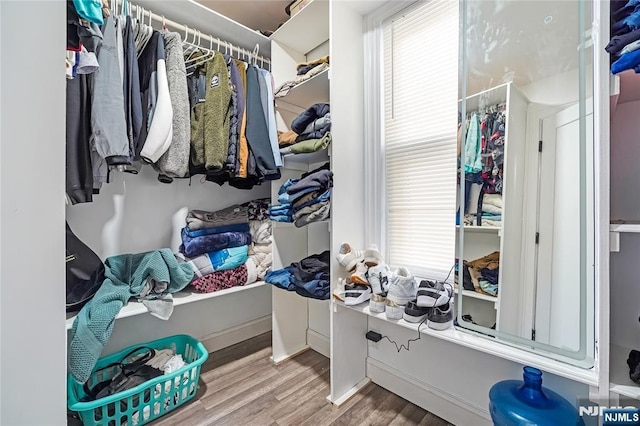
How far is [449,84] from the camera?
129 centimetres

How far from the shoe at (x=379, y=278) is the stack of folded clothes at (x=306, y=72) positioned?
3.63 ft

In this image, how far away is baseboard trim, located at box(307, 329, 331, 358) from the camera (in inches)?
70.4

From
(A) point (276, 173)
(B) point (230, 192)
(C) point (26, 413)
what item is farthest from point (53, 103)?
(B) point (230, 192)

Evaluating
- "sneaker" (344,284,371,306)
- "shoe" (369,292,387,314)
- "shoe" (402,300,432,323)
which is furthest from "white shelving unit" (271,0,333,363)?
"shoe" (402,300,432,323)

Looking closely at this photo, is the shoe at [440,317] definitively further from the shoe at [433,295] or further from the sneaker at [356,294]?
the sneaker at [356,294]

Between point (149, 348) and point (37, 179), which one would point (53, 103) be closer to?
point (37, 179)

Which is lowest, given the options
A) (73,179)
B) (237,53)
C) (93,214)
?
(93,214)

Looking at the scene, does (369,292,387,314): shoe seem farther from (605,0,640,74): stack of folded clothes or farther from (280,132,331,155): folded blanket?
(605,0,640,74): stack of folded clothes

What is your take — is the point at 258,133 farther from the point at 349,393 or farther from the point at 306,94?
the point at 349,393

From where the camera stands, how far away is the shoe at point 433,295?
1064mm

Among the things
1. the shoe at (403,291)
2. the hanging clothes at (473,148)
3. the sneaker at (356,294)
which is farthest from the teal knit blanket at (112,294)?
the hanging clothes at (473,148)

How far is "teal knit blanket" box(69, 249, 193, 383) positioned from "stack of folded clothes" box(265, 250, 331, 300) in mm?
493

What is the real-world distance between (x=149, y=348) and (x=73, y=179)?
3.42 feet

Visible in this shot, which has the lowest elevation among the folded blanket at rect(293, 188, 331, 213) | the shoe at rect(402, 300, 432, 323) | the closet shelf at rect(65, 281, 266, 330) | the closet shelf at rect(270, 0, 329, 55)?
the closet shelf at rect(65, 281, 266, 330)
